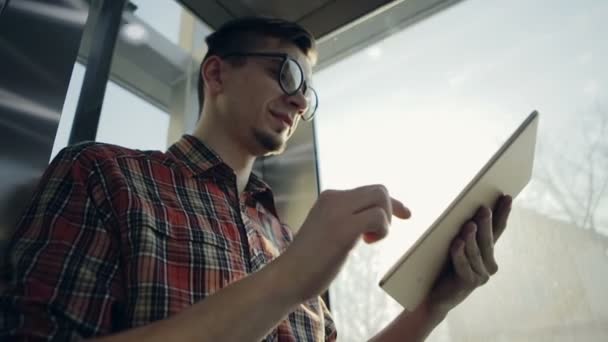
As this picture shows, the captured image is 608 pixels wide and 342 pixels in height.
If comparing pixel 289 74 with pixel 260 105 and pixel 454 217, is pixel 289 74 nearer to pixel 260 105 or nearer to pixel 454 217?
pixel 260 105

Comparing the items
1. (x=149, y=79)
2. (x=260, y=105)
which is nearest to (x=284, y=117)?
(x=260, y=105)

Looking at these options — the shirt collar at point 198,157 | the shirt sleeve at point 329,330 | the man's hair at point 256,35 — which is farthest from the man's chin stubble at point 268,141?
the shirt sleeve at point 329,330

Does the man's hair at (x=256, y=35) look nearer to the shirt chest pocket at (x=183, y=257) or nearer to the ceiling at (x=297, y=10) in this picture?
the ceiling at (x=297, y=10)

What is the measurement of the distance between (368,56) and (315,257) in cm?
114

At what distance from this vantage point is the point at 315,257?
0.44 meters

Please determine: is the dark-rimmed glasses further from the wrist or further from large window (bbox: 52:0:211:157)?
the wrist

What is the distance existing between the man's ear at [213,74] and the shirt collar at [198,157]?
18 cm

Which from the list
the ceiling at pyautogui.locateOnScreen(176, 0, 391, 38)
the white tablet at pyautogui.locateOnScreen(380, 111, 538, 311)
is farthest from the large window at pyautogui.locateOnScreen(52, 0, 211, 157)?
the white tablet at pyautogui.locateOnScreen(380, 111, 538, 311)

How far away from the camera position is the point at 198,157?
2.84 ft

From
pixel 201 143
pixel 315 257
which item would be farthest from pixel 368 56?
pixel 315 257

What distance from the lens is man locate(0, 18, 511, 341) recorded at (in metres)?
0.44

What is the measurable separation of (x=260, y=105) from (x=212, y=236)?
1.22ft

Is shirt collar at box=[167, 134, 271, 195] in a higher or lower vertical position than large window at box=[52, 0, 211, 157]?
lower

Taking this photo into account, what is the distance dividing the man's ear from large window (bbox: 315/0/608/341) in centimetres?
52
